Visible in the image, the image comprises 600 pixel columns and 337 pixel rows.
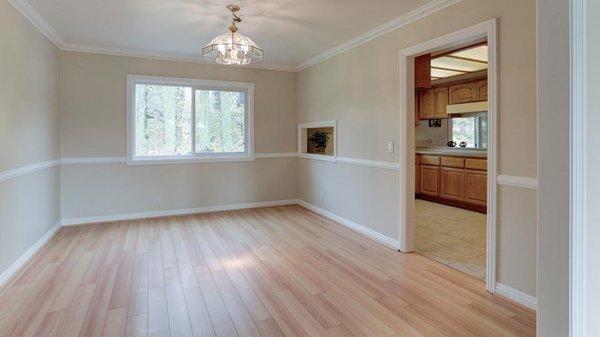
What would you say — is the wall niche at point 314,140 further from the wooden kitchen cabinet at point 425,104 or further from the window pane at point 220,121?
the wooden kitchen cabinet at point 425,104

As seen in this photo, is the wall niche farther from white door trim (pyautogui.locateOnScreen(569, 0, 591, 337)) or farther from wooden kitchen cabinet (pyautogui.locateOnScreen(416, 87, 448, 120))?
white door trim (pyautogui.locateOnScreen(569, 0, 591, 337))

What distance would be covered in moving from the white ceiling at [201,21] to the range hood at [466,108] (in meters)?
3.15

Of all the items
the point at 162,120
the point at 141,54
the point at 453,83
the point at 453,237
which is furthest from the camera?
the point at 453,83

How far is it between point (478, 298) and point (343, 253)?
1349 mm

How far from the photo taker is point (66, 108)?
4.48 metres

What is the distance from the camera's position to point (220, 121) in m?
5.54

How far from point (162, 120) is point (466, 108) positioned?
5.43 metres

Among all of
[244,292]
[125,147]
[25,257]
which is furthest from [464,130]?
[25,257]

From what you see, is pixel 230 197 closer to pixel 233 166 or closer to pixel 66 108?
pixel 233 166

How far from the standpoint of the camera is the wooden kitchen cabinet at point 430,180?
607 centimetres

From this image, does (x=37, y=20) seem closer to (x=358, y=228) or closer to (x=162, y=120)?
(x=162, y=120)

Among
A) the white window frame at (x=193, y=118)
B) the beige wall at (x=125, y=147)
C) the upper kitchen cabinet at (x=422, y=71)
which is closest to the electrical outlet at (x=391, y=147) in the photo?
the upper kitchen cabinet at (x=422, y=71)

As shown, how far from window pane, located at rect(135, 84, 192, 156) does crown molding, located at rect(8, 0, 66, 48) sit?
1.09 meters

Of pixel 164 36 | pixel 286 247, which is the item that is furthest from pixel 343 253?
pixel 164 36
